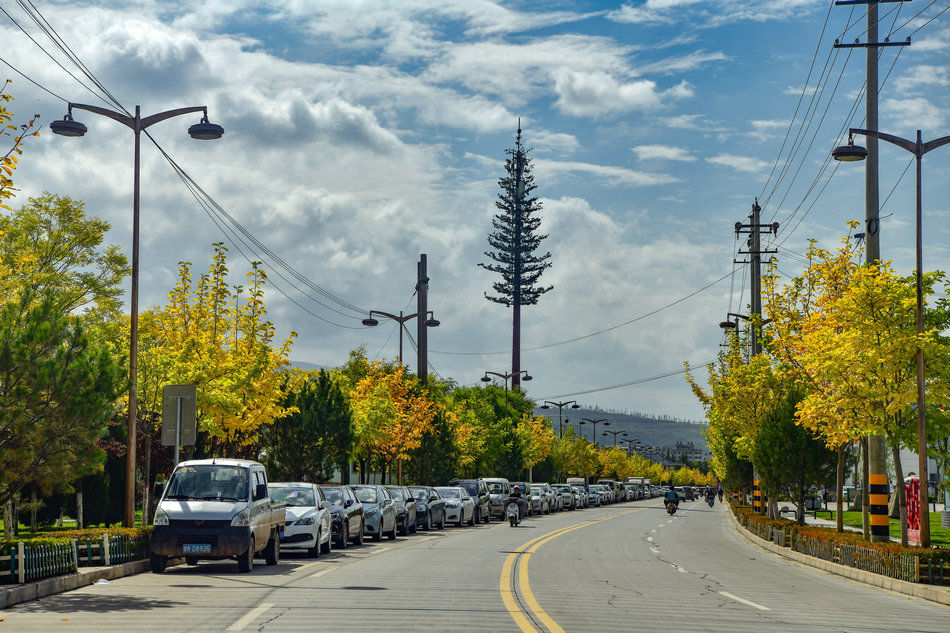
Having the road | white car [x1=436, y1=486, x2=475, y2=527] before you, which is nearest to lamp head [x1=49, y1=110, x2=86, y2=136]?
the road

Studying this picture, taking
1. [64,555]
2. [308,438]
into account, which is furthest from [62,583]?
[308,438]

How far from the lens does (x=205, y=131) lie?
21578mm

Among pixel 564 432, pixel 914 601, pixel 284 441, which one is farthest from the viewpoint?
pixel 564 432

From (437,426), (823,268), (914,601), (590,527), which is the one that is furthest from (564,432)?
(914,601)

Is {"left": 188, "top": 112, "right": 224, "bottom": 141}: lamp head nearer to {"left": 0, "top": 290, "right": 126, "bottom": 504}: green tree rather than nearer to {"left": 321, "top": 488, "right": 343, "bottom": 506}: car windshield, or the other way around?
{"left": 0, "top": 290, "right": 126, "bottom": 504}: green tree

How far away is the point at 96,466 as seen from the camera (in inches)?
708

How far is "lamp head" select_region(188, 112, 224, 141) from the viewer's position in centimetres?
2150

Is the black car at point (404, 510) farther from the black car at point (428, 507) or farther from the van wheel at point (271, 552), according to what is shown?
the van wheel at point (271, 552)

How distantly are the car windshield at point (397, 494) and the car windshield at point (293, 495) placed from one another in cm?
1075

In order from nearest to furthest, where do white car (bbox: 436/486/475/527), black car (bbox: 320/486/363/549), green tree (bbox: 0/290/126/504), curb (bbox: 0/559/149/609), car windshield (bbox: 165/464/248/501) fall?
curb (bbox: 0/559/149/609)
green tree (bbox: 0/290/126/504)
car windshield (bbox: 165/464/248/501)
black car (bbox: 320/486/363/549)
white car (bbox: 436/486/475/527)

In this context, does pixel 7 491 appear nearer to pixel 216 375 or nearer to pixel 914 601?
pixel 216 375

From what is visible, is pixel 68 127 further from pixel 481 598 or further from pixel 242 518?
pixel 481 598

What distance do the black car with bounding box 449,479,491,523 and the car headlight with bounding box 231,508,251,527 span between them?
28538 mm

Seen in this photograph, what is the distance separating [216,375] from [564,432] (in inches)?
3815
